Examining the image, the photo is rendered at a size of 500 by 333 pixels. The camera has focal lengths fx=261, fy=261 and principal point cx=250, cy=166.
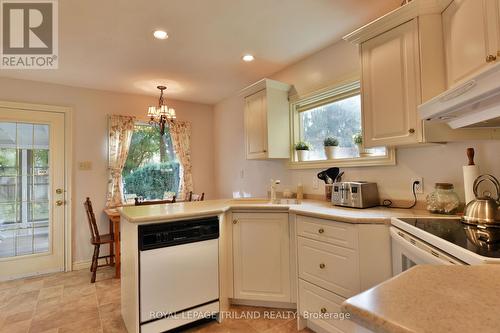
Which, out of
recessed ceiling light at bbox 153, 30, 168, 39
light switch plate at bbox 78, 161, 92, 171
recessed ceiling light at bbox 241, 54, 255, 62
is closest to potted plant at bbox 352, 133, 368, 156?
recessed ceiling light at bbox 241, 54, 255, 62

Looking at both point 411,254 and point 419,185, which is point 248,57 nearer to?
point 419,185

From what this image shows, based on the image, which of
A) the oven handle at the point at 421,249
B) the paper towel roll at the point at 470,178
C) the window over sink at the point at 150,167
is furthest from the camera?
the window over sink at the point at 150,167

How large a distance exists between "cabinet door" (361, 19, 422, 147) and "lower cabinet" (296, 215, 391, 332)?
668mm

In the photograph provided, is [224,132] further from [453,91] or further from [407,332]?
[407,332]

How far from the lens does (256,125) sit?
10.2 feet

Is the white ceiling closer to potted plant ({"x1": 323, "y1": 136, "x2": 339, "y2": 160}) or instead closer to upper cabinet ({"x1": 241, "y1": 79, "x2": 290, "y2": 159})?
upper cabinet ({"x1": 241, "y1": 79, "x2": 290, "y2": 159})

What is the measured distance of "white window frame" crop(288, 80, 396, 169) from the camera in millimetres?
2244

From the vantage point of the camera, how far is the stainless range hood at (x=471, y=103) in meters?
0.96

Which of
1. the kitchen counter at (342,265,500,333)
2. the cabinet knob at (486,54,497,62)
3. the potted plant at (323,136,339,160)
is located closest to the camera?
the kitchen counter at (342,265,500,333)

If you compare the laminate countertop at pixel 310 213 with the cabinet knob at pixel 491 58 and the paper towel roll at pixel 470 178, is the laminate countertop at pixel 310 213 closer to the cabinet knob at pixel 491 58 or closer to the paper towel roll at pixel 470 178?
the paper towel roll at pixel 470 178

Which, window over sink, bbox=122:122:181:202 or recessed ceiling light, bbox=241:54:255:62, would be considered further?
window over sink, bbox=122:122:181:202

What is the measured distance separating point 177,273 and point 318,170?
1.70 metres

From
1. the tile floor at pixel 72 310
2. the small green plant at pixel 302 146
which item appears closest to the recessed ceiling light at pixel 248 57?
the small green plant at pixel 302 146

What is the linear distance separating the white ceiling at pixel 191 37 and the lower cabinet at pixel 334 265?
5.52 ft
